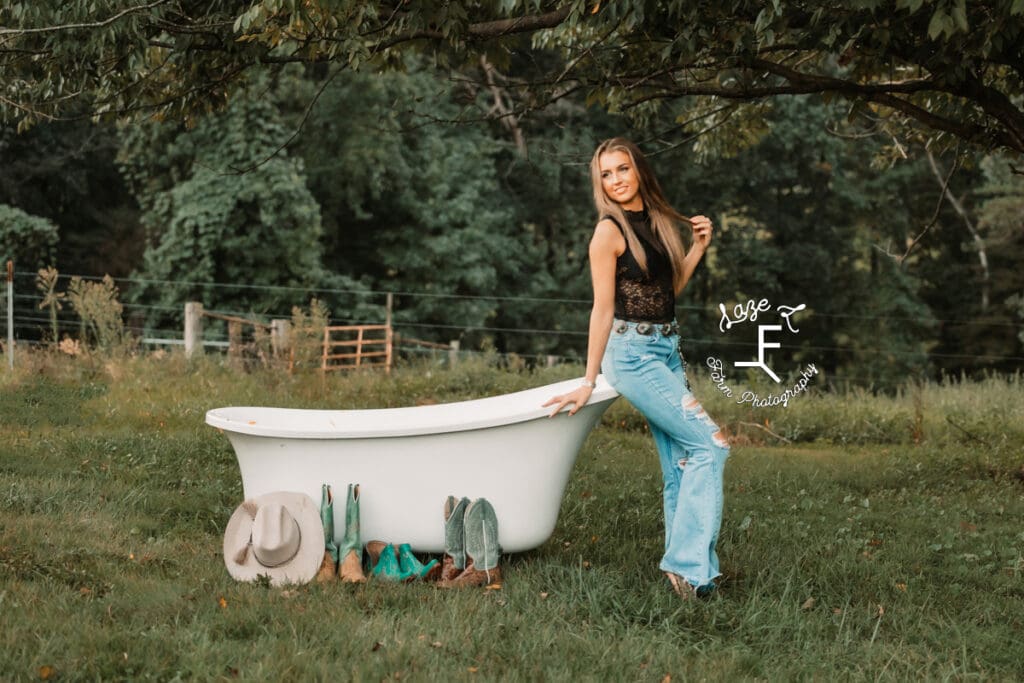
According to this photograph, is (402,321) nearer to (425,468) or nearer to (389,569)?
(425,468)

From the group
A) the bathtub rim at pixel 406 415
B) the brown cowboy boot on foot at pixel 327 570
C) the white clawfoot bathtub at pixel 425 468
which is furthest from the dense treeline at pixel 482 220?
the brown cowboy boot on foot at pixel 327 570

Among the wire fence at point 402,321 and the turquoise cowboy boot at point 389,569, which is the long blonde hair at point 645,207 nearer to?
the turquoise cowboy boot at point 389,569

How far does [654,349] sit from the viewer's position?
4.03m

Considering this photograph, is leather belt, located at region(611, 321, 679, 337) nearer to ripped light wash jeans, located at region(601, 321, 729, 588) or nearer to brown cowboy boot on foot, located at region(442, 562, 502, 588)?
ripped light wash jeans, located at region(601, 321, 729, 588)

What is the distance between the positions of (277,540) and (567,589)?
43.4 inches

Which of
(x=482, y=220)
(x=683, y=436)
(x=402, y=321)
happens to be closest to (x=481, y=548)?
(x=683, y=436)

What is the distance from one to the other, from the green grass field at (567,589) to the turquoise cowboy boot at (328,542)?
16 centimetres

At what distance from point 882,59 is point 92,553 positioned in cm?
456

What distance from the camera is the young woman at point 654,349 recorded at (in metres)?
3.99

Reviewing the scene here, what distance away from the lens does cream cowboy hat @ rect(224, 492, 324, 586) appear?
4148mm

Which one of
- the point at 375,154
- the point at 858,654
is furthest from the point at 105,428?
the point at 375,154

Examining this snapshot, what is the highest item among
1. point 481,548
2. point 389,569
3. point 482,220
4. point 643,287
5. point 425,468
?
point 482,220

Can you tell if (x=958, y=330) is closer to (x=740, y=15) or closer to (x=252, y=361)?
(x=252, y=361)

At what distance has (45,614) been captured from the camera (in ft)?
11.8
